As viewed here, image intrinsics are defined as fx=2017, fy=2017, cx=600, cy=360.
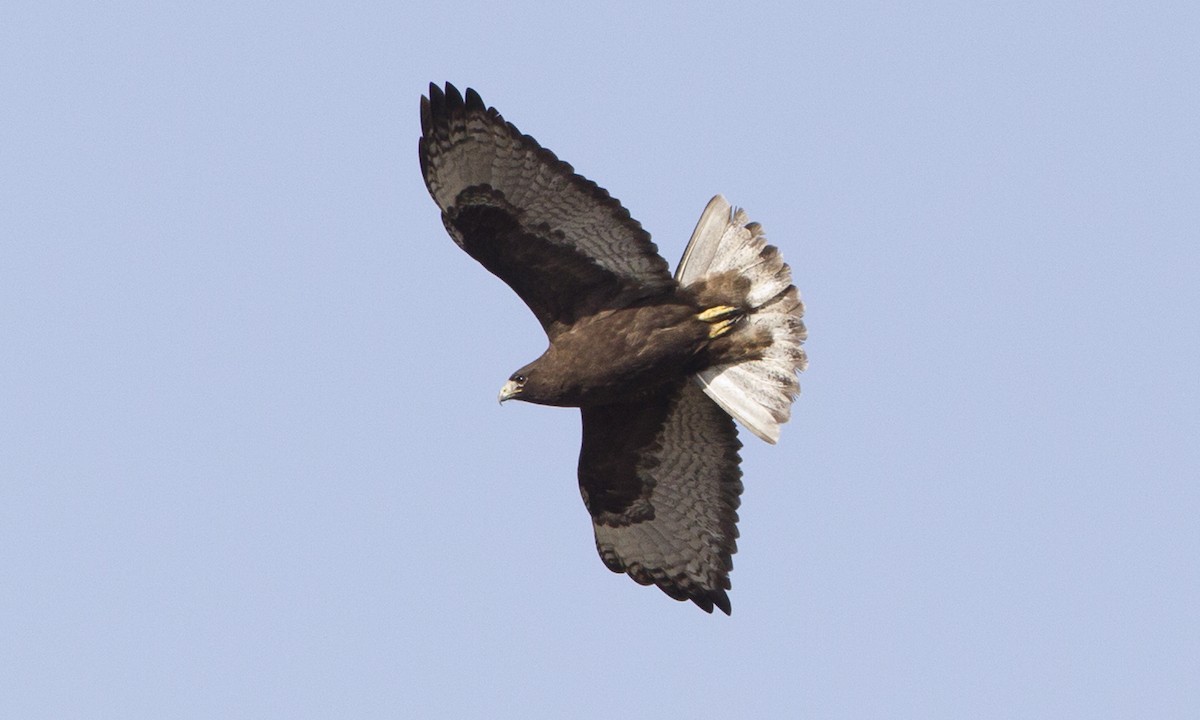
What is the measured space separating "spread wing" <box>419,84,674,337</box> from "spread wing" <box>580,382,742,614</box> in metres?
1.11

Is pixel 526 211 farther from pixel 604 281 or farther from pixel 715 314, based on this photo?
pixel 715 314

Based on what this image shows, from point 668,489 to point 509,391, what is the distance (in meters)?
1.61

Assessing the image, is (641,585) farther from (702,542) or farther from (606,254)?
(606,254)

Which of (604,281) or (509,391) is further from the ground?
(604,281)

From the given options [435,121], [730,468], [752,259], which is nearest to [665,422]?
[730,468]

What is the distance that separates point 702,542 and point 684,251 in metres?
2.25

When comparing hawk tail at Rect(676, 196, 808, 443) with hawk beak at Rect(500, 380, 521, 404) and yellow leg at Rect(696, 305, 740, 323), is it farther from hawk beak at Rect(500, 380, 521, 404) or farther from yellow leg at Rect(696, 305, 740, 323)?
hawk beak at Rect(500, 380, 521, 404)

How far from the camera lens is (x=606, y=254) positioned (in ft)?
43.4

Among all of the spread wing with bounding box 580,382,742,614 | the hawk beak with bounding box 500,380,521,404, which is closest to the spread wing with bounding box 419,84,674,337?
the hawk beak with bounding box 500,380,521,404

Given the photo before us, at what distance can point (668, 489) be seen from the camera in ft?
47.0

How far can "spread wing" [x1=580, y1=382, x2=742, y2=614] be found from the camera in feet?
46.3

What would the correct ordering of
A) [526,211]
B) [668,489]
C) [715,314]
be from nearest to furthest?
[526,211], [715,314], [668,489]

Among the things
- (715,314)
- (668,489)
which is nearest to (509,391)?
(715,314)

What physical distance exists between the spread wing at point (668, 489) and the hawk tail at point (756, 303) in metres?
0.73
